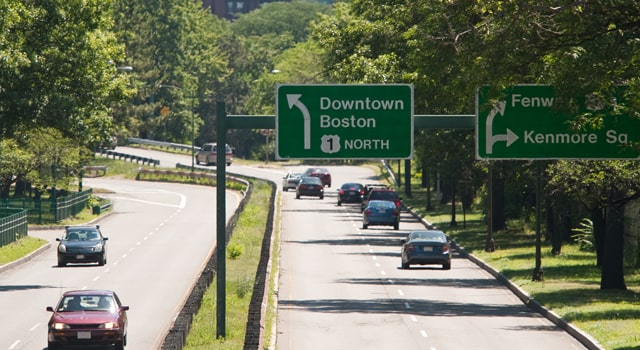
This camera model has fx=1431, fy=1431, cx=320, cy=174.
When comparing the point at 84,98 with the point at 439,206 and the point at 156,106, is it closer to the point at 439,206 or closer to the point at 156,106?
the point at 439,206

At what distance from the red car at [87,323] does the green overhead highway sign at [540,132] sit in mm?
11022

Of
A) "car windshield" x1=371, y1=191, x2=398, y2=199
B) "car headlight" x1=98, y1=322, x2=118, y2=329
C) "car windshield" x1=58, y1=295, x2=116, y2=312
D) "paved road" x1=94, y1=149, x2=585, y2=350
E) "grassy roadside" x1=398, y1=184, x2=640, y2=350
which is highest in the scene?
"car windshield" x1=371, y1=191, x2=398, y2=199

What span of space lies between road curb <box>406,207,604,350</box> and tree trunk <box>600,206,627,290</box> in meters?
2.55

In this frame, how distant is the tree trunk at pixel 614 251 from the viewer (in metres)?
43.2

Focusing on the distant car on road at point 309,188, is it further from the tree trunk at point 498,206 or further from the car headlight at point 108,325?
the car headlight at point 108,325

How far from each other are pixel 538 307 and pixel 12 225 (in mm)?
33697

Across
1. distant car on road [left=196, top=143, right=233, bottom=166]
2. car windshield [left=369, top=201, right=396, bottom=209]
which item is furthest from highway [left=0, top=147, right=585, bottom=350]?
distant car on road [left=196, top=143, right=233, bottom=166]

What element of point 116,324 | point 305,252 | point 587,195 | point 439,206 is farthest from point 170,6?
point 116,324

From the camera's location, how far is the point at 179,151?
156875mm

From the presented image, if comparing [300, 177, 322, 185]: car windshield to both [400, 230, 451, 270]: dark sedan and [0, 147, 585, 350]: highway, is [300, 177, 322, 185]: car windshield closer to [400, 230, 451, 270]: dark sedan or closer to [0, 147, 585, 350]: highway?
[0, 147, 585, 350]: highway

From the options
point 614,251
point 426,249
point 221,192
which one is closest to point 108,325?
point 221,192

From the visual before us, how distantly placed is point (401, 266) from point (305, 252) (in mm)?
7887

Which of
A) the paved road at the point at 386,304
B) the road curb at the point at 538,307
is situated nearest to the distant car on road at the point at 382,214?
the paved road at the point at 386,304

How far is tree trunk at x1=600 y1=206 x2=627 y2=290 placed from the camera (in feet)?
142
